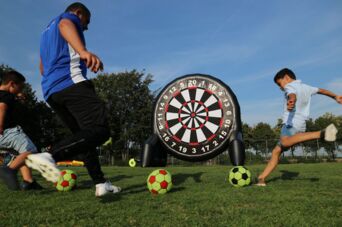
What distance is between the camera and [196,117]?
6926 millimetres

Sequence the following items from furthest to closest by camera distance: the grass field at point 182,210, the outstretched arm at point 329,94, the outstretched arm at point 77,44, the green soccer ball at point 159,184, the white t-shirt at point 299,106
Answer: the outstretched arm at point 329,94
the white t-shirt at point 299,106
the green soccer ball at point 159,184
the outstretched arm at point 77,44
the grass field at point 182,210

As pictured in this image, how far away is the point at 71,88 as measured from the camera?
8.66 feet

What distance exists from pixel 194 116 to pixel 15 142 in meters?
3.85

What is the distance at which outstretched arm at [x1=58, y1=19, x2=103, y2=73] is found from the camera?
235 centimetres

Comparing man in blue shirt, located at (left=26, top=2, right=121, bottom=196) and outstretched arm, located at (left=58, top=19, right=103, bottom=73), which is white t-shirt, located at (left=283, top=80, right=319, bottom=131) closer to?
man in blue shirt, located at (left=26, top=2, right=121, bottom=196)

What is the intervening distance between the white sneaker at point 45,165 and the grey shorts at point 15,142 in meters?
1.78

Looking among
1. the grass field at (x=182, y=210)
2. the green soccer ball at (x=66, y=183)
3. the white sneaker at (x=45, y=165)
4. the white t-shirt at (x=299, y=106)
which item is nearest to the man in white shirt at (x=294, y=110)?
the white t-shirt at (x=299, y=106)

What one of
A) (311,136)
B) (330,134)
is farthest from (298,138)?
(330,134)

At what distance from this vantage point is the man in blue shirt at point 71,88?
2377 mm

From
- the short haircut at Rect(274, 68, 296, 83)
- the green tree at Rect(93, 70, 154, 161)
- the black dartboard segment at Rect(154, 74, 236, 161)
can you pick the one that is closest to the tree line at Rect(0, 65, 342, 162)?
the green tree at Rect(93, 70, 154, 161)

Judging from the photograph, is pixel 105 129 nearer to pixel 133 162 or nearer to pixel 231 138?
pixel 231 138

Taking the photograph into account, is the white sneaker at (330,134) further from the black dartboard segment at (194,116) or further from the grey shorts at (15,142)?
the grey shorts at (15,142)

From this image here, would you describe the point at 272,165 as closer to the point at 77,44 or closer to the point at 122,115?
the point at 77,44

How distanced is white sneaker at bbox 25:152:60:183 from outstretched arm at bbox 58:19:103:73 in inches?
28.1
